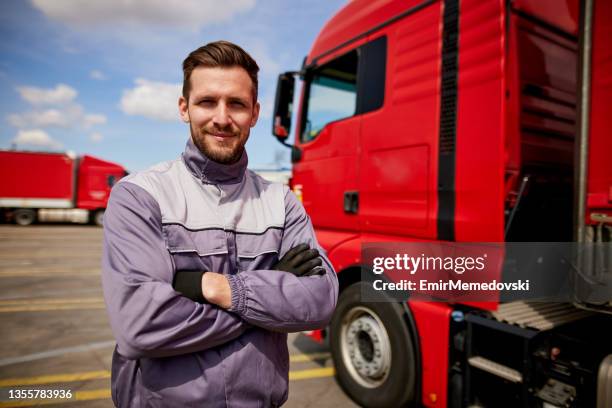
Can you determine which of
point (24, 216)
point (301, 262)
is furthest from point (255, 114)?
point (24, 216)

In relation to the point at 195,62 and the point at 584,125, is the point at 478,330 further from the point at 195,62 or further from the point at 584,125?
the point at 195,62

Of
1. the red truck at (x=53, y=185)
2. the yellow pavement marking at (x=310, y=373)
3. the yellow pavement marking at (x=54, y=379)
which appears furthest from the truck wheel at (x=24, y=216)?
the yellow pavement marking at (x=310, y=373)

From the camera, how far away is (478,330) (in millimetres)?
2289

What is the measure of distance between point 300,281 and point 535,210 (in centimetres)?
193

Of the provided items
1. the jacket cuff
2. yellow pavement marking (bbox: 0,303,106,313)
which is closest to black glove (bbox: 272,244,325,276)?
the jacket cuff

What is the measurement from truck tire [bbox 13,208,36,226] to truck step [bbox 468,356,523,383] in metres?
20.7

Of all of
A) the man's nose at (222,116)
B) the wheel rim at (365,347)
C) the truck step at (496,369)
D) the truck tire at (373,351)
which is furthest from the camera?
the wheel rim at (365,347)

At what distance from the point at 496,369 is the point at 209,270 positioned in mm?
1722

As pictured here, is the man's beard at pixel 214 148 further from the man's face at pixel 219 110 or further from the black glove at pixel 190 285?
the black glove at pixel 190 285

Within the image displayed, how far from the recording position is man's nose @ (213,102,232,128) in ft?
4.58

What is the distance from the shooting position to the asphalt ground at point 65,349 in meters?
3.23

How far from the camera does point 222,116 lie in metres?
1.40

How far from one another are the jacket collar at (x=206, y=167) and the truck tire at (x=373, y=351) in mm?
1651

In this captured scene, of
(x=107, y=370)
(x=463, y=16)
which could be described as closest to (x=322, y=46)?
(x=463, y=16)
